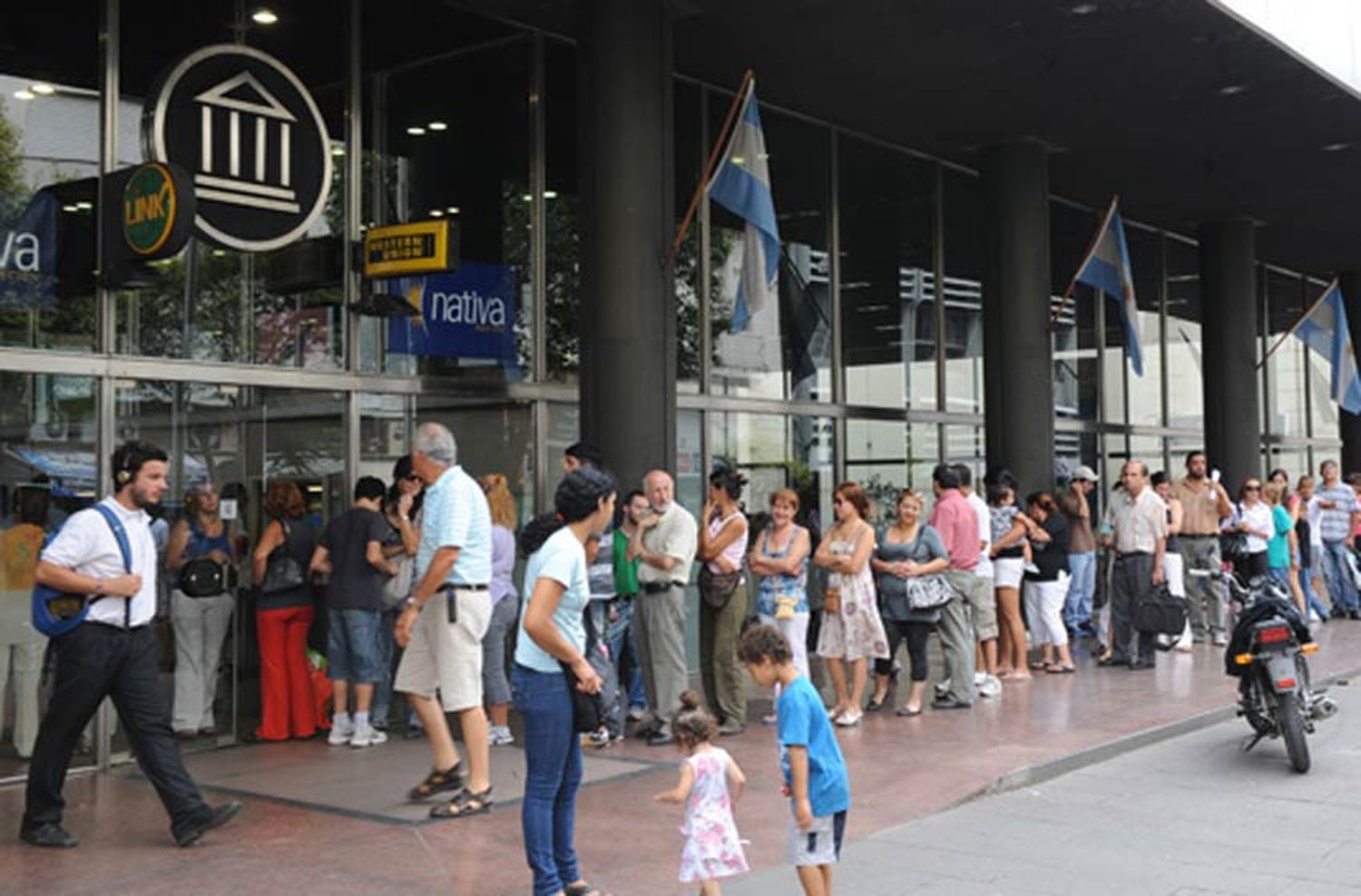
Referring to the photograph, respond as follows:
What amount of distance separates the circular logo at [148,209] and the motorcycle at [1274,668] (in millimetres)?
7145

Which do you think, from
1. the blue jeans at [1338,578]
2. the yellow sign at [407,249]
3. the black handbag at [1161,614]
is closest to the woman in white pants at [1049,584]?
the black handbag at [1161,614]

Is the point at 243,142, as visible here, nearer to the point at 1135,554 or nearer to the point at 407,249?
the point at 407,249

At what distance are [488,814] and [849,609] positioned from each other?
3.80 meters

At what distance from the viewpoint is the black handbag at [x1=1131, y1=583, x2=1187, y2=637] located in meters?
13.1

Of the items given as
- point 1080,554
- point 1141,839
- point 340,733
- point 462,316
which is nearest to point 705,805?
point 1141,839

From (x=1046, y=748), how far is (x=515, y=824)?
3807 millimetres

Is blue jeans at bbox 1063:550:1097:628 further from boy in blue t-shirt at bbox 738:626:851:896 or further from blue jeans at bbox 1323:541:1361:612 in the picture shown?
boy in blue t-shirt at bbox 738:626:851:896

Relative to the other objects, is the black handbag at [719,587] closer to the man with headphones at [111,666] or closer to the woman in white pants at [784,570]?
the woman in white pants at [784,570]

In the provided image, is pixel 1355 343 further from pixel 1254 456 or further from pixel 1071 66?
pixel 1071 66

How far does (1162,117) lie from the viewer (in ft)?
51.1

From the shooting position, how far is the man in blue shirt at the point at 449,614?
288 inches

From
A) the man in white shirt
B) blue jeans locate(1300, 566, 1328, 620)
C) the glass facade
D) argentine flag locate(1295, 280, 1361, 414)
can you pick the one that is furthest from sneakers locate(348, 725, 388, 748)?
argentine flag locate(1295, 280, 1361, 414)

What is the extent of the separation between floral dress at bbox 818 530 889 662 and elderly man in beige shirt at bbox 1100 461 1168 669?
153 inches

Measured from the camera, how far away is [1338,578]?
19078 mm
